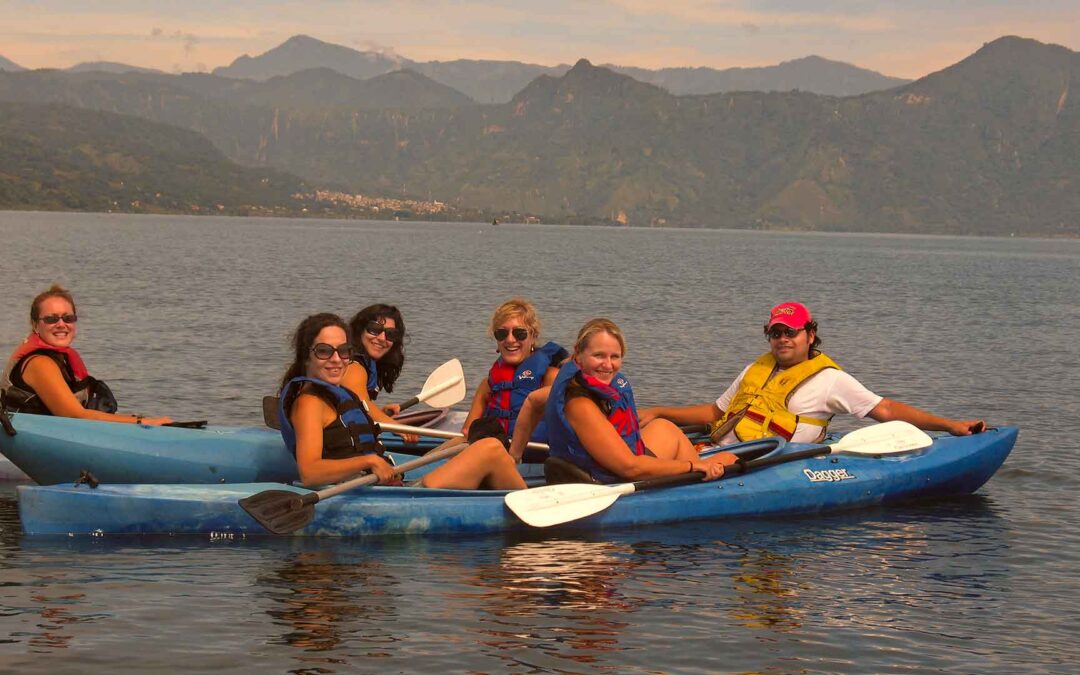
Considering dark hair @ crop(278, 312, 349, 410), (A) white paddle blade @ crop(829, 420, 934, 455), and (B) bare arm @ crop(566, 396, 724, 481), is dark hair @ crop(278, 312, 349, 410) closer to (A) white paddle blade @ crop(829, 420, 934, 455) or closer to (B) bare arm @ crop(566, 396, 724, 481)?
(B) bare arm @ crop(566, 396, 724, 481)

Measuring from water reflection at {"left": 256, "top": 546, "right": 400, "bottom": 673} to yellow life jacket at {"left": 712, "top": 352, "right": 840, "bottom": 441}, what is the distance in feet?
13.1

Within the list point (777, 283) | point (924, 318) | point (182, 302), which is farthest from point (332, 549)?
point (777, 283)

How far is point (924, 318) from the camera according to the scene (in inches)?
1873

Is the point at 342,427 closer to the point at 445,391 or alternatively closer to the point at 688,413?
the point at 688,413

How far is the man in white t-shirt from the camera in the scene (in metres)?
12.1

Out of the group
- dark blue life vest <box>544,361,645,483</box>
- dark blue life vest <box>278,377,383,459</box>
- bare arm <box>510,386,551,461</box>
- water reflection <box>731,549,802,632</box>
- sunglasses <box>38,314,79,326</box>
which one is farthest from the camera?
sunglasses <box>38,314,79,326</box>

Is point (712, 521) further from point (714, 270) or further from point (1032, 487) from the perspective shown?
point (714, 270)

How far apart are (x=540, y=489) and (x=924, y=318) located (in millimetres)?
39446

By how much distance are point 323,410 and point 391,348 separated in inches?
120

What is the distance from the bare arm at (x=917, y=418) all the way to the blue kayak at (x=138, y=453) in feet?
18.0

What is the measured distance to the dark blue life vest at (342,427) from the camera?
32.8 ft

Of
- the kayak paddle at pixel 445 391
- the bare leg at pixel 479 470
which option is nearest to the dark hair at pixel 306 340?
the bare leg at pixel 479 470

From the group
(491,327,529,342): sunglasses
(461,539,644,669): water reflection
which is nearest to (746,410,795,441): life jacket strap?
(461,539,644,669): water reflection

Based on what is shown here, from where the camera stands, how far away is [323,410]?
9938mm
